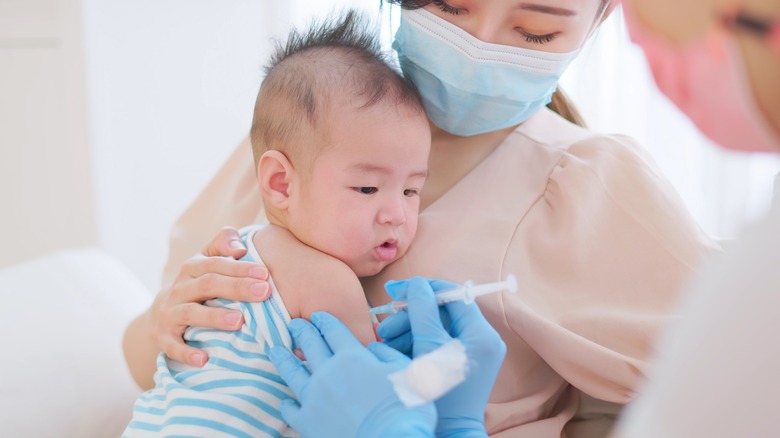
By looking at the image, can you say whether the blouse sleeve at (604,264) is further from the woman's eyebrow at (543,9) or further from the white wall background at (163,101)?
the white wall background at (163,101)

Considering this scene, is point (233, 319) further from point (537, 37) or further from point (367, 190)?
point (537, 37)

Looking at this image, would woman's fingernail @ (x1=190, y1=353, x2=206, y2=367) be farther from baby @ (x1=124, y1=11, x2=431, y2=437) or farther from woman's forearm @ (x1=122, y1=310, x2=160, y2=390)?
woman's forearm @ (x1=122, y1=310, x2=160, y2=390)

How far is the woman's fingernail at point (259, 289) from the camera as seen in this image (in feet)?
3.51

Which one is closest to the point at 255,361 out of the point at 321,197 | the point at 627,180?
the point at 321,197

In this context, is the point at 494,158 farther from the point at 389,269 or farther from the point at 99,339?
the point at 99,339

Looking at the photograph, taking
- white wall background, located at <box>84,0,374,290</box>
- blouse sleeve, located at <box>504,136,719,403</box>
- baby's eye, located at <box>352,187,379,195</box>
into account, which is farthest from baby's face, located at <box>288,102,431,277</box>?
white wall background, located at <box>84,0,374,290</box>

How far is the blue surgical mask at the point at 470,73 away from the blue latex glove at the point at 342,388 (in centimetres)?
46

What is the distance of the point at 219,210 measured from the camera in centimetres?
167

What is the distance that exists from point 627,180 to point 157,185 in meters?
2.73

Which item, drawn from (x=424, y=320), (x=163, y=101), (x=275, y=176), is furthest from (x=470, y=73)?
(x=163, y=101)

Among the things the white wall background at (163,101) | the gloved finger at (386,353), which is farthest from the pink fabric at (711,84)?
the white wall background at (163,101)

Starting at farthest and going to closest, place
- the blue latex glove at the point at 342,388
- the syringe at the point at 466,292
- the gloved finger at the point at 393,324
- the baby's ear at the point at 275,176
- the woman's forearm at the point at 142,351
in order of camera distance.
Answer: the woman's forearm at the point at 142,351
the baby's ear at the point at 275,176
the gloved finger at the point at 393,324
the syringe at the point at 466,292
the blue latex glove at the point at 342,388

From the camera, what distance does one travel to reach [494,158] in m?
1.32

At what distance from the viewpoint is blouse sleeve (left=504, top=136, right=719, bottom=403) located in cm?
109
